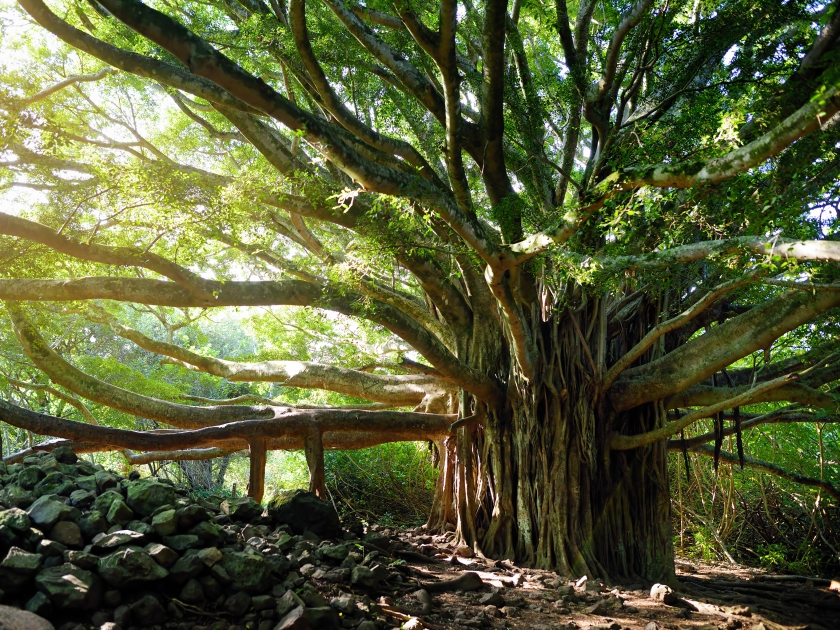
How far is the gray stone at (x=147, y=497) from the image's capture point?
3836 millimetres

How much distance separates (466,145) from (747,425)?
4448mm

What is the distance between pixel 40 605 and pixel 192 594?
0.71m

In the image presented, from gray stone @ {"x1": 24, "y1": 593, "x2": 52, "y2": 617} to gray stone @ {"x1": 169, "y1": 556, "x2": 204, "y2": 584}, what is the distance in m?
0.59

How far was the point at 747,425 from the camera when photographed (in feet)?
22.9

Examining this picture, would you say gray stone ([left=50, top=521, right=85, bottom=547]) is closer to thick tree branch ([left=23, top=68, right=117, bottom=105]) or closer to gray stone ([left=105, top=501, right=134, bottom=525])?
gray stone ([left=105, top=501, right=134, bottom=525])

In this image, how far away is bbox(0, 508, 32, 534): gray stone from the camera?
10.7 ft

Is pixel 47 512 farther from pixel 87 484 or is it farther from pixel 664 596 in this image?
pixel 664 596

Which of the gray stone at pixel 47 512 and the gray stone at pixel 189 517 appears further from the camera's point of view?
the gray stone at pixel 189 517

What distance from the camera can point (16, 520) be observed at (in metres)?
3.30

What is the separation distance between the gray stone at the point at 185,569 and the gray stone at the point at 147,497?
0.57 metres

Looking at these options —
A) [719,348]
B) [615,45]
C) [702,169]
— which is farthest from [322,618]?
[615,45]

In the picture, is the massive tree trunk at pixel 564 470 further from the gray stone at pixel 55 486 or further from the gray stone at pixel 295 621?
the gray stone at pixel 55 486

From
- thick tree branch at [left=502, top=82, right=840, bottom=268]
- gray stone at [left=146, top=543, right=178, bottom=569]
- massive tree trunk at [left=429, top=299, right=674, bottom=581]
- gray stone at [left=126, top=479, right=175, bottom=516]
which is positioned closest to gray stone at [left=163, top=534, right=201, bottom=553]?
gray stone at [left=146, top=543, right=178, bottom=569]

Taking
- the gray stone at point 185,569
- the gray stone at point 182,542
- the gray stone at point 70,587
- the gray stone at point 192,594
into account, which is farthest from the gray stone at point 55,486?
the gray stone at point 192,594
